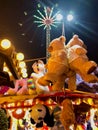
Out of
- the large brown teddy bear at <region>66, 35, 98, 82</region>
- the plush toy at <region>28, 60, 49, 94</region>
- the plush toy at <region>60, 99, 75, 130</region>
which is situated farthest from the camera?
the plush toy at <region>28, 60, 49, 94</region>

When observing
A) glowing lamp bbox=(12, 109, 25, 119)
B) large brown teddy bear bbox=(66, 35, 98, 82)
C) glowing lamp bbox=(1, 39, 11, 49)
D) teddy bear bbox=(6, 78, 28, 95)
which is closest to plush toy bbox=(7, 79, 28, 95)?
teddy bear bbox=(6, 78, 28, 95)

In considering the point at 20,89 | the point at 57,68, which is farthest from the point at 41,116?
the point at 20,89

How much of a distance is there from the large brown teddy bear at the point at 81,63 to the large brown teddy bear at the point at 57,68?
3.4 inches

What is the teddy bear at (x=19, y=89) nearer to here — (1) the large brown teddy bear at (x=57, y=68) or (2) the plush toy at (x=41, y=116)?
(2) the plush toy at (x=41, y=116)

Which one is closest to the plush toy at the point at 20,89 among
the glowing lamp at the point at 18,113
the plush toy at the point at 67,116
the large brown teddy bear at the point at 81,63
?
the glowing lamp at the point at 18,113

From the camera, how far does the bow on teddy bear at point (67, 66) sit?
4.08 meters

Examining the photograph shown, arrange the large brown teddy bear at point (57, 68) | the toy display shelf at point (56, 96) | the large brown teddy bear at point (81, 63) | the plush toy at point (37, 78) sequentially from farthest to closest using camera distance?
1. the plush toy at point (37, 78)
2. the toy display shelf at point (56, 96)
3. the large brown teddy bear at point (57, 68)
4. the large brown teddy bear at point (81, 63)

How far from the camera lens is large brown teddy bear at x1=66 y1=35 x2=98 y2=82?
404 cm

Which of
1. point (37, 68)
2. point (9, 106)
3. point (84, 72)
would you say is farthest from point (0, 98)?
point (84, 72)

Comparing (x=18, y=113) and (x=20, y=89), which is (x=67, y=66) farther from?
Answer: (x=20, y=89)

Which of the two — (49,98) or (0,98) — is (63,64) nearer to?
(49,98)

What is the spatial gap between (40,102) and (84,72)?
1.43m

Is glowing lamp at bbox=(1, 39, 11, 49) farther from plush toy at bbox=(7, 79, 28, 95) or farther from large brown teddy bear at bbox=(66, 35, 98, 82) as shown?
plush toy at bbox=(7, 79, 28, 95)

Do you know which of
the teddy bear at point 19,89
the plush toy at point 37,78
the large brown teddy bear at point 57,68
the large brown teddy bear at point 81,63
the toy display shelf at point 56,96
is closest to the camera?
the large brown teddy bear at point 81,63
